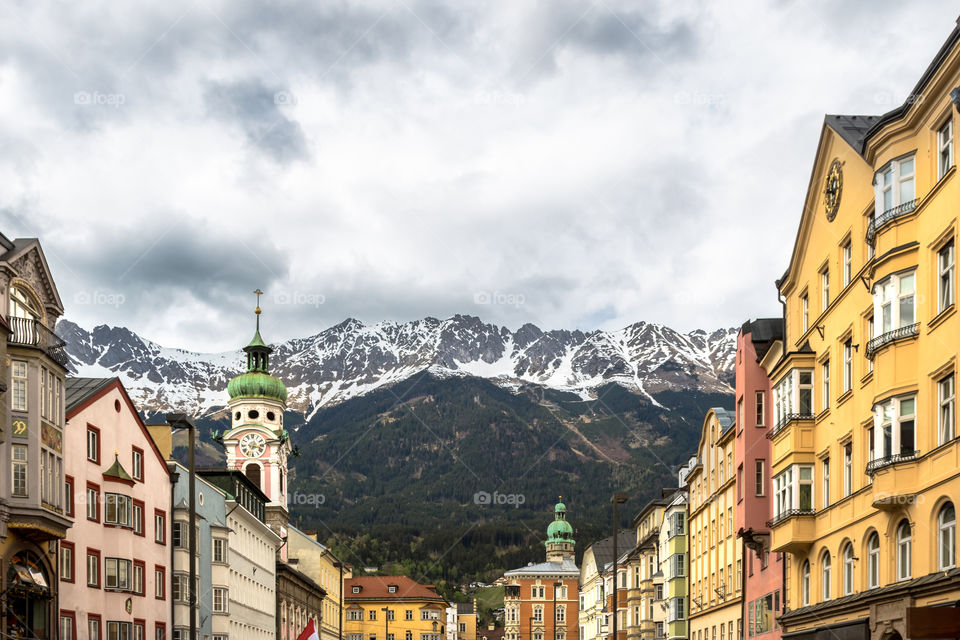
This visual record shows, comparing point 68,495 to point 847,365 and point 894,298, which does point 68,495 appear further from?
point 894,298

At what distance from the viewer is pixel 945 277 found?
1189 inches

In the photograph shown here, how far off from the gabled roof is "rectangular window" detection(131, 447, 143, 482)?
5091 inches

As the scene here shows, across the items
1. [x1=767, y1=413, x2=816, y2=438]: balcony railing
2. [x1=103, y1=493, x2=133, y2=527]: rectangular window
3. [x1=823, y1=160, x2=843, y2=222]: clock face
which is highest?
[x1=823, y1=160, x2=843, y2=222]: clock face

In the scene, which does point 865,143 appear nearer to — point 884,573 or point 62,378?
point 884,573

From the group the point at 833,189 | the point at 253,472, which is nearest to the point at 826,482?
the point at 833,189

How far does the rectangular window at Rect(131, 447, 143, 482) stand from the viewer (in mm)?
61000

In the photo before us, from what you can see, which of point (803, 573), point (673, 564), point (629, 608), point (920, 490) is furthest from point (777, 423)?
point (629, 608)

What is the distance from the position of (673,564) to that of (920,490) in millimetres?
53985

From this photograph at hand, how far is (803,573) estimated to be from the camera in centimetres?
4541

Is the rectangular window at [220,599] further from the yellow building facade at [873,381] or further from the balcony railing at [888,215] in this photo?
the balcony railing at [888,215]

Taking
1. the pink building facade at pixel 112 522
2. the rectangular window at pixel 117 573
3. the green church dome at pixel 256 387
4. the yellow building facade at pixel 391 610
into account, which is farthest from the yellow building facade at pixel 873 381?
the yellow building facade at pixel 391 610

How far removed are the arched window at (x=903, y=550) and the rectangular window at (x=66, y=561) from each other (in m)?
33.2

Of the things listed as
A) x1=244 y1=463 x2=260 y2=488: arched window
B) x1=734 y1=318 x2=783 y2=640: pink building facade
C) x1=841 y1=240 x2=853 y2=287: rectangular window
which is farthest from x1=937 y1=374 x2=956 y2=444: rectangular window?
x1=244 y1=463 x2=260 y2=488: arched window

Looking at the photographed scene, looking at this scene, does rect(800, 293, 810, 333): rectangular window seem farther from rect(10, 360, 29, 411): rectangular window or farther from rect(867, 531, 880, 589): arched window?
rect(10, 360, 29, 411): rectangular window
